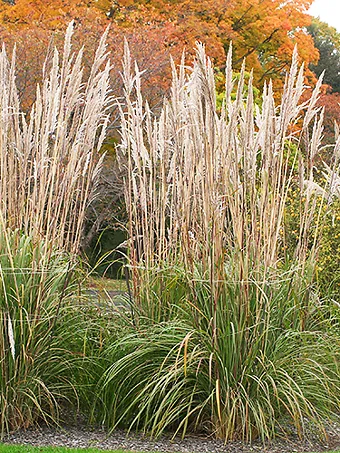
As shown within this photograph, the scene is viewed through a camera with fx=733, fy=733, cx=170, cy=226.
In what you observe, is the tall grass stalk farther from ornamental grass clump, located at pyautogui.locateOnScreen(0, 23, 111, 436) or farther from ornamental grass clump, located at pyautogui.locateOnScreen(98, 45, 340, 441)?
ornamental grass clump, located at pyautogui.locateOnScreen(98, 45, 340, 441)

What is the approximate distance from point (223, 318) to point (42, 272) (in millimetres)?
1170

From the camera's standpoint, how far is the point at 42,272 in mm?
4602

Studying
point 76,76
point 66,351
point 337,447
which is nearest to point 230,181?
point 76,76

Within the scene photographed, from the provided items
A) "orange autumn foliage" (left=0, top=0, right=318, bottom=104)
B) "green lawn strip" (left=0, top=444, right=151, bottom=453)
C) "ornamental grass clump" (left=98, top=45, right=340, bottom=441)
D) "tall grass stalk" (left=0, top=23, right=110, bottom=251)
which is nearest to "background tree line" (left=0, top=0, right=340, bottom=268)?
"orange autumn foliage" (left=0, top=0, right=318, bottom=104)

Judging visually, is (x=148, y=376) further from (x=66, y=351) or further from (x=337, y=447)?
(x=337, y=447)

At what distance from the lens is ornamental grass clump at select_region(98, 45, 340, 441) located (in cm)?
450

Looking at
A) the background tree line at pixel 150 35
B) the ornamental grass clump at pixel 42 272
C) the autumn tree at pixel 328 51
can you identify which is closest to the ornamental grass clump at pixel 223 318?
the ornamental grass clump at pixel 42 272

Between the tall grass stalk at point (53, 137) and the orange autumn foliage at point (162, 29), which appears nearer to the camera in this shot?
the tall grass stalk at point (53, 137)

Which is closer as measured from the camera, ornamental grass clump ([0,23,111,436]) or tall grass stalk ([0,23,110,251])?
ornamental grass clump ([0,23,111,436])

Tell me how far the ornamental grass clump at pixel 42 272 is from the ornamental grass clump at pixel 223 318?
1.01 feet

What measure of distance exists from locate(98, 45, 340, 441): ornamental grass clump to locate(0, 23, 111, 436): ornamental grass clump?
309mm

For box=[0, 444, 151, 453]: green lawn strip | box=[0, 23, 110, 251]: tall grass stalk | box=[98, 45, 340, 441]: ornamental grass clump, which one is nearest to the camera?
box=[0, 444, 151, 453]: green lawn strip

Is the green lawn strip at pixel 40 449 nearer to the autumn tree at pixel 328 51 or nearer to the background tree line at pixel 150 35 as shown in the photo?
the background tree line at pixel 150 35

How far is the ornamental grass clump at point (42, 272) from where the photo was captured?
4.53 meters
